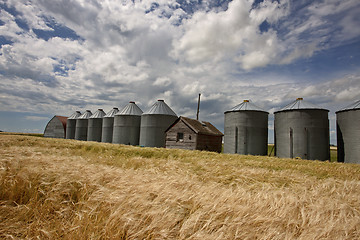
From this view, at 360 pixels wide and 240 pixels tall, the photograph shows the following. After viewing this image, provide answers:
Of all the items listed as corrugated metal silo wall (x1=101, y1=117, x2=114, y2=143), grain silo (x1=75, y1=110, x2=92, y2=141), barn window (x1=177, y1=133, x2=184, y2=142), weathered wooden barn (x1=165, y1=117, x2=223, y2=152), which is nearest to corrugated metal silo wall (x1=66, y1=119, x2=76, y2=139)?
grain silo (x1=75, y1=110, x2=92, y2=141)

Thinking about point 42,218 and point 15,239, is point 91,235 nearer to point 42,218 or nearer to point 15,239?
point 15,239

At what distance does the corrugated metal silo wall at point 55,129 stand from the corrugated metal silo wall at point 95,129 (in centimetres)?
1363

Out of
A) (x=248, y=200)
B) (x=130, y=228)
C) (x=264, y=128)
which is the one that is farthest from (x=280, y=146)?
(x=130, y=228)

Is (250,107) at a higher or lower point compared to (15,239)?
higher

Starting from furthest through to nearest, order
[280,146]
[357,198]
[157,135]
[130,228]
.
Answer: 1. [157,135]
2. [280,146]
3. [357,198]
4. [130,228]

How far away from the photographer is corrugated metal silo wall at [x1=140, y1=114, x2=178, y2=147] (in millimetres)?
30422

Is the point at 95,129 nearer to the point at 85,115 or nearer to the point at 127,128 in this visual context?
the point at 85,115

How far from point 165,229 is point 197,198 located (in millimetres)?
811

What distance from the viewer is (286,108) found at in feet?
73.9

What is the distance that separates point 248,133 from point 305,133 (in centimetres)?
560

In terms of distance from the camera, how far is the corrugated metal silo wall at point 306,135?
65.6 feet

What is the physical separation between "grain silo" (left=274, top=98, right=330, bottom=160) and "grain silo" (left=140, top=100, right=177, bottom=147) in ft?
54.1

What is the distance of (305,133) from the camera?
66.1ft

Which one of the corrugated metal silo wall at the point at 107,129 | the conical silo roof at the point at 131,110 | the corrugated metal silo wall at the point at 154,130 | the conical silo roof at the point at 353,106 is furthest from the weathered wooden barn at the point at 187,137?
the corrugated metal silo wall at the point at 107,129
